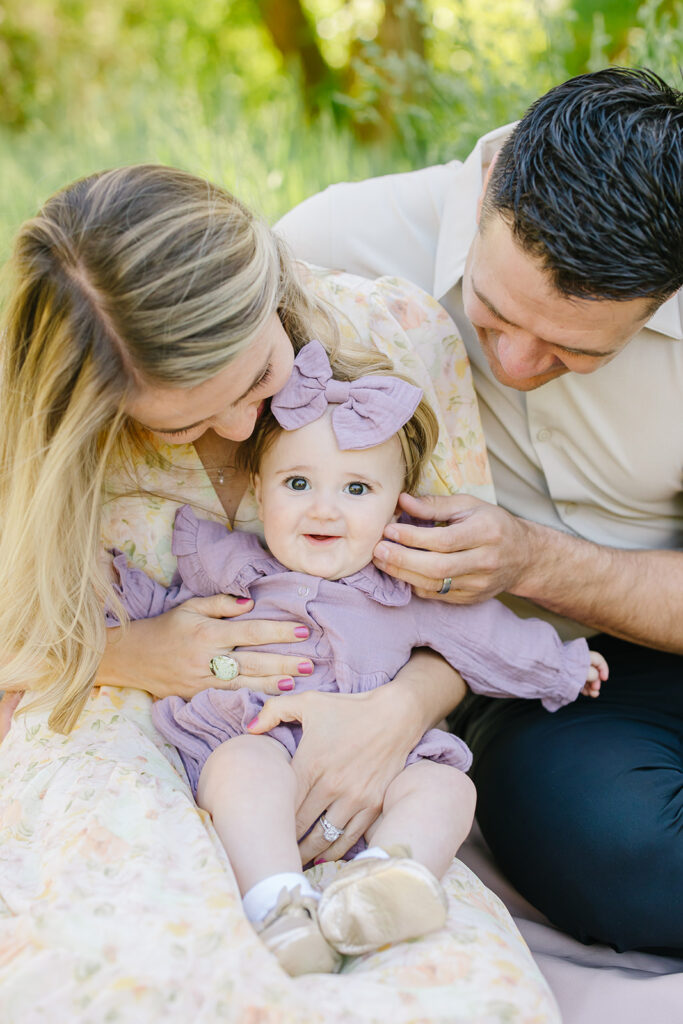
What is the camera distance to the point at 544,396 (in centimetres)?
217

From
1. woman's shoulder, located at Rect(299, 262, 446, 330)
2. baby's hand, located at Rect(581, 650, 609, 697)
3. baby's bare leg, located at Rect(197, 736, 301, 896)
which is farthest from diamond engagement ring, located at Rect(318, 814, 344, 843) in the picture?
woman's shoulder, located at Rect(299, 262, 446, 330)

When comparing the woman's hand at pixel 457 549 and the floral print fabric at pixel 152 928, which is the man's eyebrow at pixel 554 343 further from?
the floral print fabric at pixel 152 928

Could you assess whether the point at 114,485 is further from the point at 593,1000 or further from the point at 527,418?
the point at 593,1000

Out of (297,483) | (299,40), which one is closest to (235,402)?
(297,483)

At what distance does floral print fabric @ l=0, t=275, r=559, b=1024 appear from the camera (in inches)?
47.4

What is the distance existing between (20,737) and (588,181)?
149 cm

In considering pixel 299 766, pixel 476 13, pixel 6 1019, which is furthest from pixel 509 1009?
pixel 476 13

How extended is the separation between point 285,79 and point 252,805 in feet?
19.1

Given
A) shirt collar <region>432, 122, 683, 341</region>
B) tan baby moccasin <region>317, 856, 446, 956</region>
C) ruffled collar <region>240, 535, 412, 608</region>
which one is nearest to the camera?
tan baby moccasin <region>317, 856, 446, 956</region>

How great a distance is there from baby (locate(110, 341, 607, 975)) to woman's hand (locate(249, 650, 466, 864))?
0.03 metres

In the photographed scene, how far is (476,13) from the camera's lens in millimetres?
4555

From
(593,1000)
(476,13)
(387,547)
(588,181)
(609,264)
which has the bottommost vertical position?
(593,1000)

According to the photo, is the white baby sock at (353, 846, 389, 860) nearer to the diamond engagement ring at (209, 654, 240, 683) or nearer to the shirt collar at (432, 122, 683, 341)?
the diamond engagement ring at (209, 654, 240, 683)

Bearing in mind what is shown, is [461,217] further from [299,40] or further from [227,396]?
[299,40]
